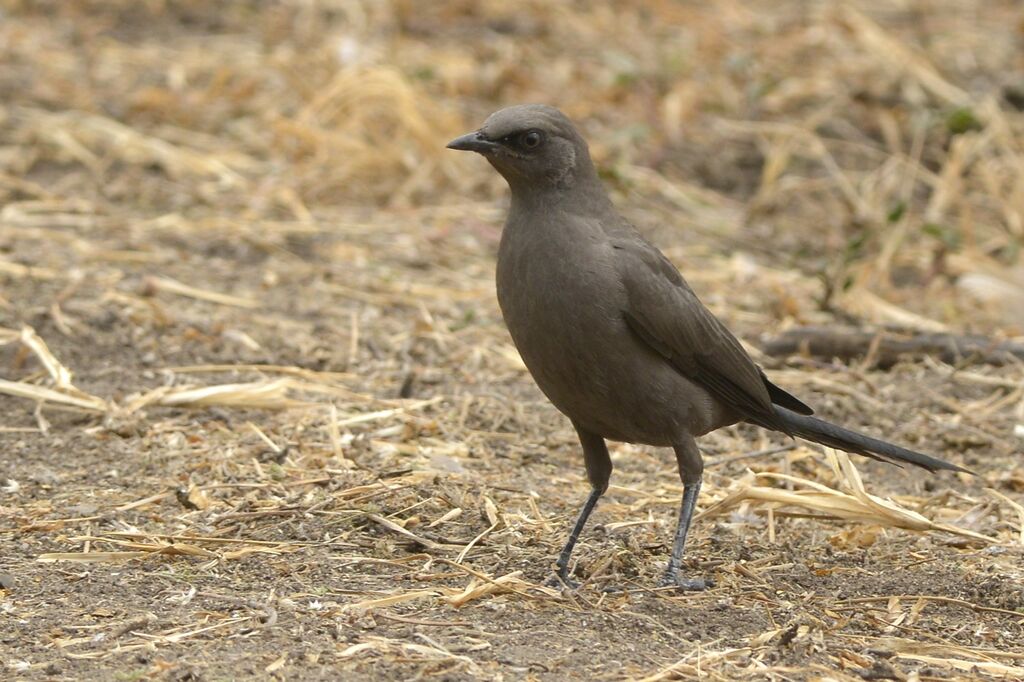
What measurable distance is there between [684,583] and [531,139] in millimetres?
1481

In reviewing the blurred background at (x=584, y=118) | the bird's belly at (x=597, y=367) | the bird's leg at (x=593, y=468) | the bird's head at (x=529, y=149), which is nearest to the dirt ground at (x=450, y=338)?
the blurred background at (x=584, y=118)

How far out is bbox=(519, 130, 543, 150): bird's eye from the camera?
4.68 meters

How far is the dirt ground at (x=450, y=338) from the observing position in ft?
13.7

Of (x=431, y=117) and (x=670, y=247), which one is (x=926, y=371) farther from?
(x=431, y=117)

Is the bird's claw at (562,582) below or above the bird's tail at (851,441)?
below

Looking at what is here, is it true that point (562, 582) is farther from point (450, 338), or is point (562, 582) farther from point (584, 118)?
point (584, 118)

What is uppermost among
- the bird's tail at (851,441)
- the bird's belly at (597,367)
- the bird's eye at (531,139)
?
the bird's eye at (531,139)

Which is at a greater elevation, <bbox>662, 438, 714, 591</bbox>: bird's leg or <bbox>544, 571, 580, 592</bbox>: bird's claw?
<bbox>662, 438, 714, 591</bbox>: bird's leg

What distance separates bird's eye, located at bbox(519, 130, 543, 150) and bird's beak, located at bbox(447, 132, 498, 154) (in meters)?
0.09

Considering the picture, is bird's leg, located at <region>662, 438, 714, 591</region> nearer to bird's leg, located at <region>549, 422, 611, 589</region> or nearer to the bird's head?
bird's leg, located at <region>549, 422, 611, 589</region>

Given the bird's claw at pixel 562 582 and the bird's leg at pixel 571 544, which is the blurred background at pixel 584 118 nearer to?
the bird's leg at pixel 571 544

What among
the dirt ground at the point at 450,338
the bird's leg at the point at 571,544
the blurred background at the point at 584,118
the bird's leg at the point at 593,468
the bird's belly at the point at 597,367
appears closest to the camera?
the dirt ground at the point at 450,338

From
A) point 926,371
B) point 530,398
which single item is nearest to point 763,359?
point 926,371

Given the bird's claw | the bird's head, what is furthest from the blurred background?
the bird's claw
